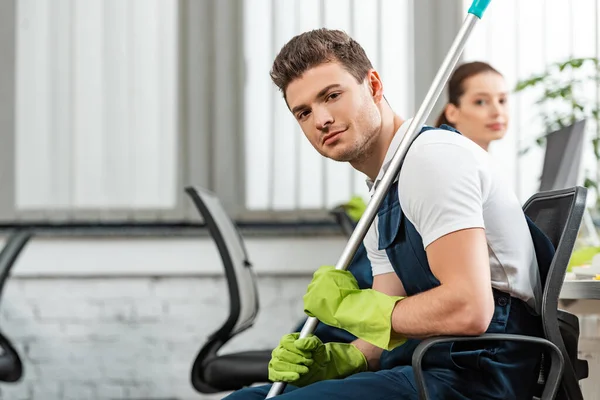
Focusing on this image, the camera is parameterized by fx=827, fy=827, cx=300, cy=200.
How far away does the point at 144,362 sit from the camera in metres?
3.38

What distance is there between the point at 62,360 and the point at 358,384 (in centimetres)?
239

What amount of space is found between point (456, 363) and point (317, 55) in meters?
0.56

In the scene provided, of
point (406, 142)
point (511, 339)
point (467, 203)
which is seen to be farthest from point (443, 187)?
point (511, 339)

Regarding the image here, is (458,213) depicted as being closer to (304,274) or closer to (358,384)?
(358,384)

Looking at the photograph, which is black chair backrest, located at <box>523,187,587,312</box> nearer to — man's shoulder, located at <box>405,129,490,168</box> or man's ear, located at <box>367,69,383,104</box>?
man's shoulder, located at <box>405,129,490,168</box>

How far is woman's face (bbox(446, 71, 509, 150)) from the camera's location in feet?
9.43

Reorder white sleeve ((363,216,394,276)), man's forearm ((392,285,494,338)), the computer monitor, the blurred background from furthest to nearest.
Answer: the blurred background < the computer monitor < white sleeve ((363,216,394,276)) < man's forearm ((392,285,494,338))

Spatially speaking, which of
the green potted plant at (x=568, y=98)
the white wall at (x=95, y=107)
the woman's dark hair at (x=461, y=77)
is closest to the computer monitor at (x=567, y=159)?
the woman's dark hair at (x=461, y=77)

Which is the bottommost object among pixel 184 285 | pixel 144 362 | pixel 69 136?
pixel 144 362

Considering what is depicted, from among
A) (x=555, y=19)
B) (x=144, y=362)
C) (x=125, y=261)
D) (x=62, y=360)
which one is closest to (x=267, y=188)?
(x=125, y=261)

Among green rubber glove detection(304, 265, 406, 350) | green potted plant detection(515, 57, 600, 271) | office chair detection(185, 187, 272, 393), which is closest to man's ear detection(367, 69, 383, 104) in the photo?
green rubber glove detection(304, 265, 406, 350)

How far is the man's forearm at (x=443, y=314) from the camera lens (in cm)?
119

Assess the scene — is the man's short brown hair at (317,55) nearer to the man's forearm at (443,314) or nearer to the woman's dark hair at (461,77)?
the man's forearm at (443,314)

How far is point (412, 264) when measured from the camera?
1.35m
